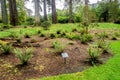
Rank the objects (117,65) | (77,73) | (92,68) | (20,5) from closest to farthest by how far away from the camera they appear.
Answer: (77,73) → (92,68) → (117,65) → (20,5)

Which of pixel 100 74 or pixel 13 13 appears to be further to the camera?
pixel 13 13

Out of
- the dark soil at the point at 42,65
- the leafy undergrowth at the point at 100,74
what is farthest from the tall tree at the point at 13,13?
the leafy undergrowth at the point at 100,74

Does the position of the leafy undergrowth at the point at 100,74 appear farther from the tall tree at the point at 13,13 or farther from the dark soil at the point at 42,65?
the tall tree at the point at 13,13

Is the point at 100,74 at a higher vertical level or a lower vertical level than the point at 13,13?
lower

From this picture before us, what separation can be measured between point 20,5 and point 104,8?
39.1 ft

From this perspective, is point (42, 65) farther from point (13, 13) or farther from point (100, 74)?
point (13, 13)

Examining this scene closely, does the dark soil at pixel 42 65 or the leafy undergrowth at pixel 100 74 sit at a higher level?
the dark soil at pixel 42 65

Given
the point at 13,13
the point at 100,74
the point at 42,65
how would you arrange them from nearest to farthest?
the point at 100,74, the point at 42,65, the point at 13,13

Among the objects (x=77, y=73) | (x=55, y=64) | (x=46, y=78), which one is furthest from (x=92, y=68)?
(x=46, y=78)

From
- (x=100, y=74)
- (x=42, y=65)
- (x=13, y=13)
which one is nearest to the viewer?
(x=100, y=74)

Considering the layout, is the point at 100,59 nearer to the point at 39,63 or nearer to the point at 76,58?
the point at 76,58

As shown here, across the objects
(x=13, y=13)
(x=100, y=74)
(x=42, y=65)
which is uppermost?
(x=13, y=13)

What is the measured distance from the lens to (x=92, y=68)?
20.9 ft

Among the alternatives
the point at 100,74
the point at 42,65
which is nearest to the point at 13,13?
the point at 42,65
